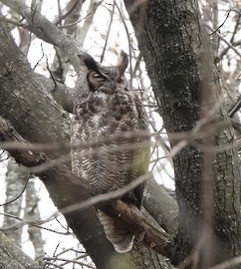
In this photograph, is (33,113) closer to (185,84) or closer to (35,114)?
(35,114)

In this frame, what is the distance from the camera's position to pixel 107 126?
3.40 m

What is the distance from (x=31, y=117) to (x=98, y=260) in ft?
2.46

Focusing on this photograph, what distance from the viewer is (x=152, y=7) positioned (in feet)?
7.92

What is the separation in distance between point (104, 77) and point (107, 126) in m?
0.29

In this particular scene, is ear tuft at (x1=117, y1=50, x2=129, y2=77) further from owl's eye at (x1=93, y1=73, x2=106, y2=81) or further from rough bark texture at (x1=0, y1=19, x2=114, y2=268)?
rough bark texture at (x1=0, y1=19, x2=114, y2=268)

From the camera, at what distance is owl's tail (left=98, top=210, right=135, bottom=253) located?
3.20m

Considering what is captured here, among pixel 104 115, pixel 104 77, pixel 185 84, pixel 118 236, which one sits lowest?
pixel 118 236

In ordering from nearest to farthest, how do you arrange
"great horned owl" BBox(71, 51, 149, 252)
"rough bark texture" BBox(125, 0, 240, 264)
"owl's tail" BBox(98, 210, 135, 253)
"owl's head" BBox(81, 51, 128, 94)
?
1. "rough bark texture" BBox(125, 0, 240, 264)
2. "owl's tail" BBox(98, 210, 135, 253)
3. "great horned owl" BBox(71, 51, 149, 252)
4. "owl's head" BBox(81, 51, 128, 94)

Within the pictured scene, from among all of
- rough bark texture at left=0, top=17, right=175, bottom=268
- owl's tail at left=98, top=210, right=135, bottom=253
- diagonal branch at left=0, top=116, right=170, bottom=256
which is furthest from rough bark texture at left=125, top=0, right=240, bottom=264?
rough bark texture at left=0, top=17, right=175, bottom=268

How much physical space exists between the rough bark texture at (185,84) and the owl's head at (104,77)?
3.24 ft

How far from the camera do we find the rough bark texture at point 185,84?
243 cm

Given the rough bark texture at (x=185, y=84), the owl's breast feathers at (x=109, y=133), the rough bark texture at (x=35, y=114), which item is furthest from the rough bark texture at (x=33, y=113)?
the rough bark texture at (x=185, y=84)

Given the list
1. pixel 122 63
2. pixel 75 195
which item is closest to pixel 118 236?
pixel 75 195

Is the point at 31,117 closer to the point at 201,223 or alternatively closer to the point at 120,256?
the point at 120,256
